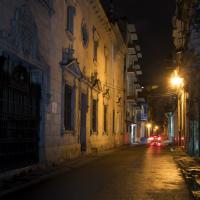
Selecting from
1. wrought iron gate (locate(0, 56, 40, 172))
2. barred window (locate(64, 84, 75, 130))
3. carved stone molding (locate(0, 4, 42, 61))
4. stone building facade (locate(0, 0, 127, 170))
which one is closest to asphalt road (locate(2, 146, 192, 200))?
wrought iron gate (locate(0, 56, 40, 172))

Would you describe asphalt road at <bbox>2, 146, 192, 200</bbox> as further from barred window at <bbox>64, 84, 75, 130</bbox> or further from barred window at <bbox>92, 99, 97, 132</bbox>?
barred window at <bbox>92, 99, 97, 132</bbox>

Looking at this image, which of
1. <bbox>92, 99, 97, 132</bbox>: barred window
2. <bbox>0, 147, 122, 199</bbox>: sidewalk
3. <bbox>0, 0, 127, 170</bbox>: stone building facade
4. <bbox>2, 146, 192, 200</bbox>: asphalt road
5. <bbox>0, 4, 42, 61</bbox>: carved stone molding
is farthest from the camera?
<bbox>92, 99, 97, 132</bbox>: barred window

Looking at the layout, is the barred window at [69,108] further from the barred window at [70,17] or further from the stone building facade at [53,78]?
the barred window at [70,17]

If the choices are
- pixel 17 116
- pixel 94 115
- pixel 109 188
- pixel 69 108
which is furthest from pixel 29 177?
pixel 94 115

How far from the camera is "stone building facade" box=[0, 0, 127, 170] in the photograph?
14.3m

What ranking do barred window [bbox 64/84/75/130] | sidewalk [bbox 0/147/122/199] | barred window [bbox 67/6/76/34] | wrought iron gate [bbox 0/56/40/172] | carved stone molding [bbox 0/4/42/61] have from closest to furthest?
sidewalk [bbox 0/147/122/199] → wrought iron gate [bbox 0/56/40/172] → carved stone molding [bbox 0/4/42/61] → barred window [bbox 64/84/75/130] → barred window [bbox 67/6/76/34]

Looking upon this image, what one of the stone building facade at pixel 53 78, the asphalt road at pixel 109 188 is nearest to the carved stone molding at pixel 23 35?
the stone building facade at pixel 53 78

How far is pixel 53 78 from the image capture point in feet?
62.3

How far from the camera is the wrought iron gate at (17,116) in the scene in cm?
1365

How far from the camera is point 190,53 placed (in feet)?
76.4

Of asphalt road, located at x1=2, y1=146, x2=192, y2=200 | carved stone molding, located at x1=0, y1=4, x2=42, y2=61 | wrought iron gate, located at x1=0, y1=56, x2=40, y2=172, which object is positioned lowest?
asphalt road, located at x1=2, y1=146, x2=192, y2=200

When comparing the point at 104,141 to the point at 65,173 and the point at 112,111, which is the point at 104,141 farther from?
the point at 65,173

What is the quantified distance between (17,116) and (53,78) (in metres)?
4.53

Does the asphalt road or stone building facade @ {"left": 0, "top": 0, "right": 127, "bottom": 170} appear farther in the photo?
stone building facade @ {"left": 0, "top": 0, "right": 127, "bottom": 170}
